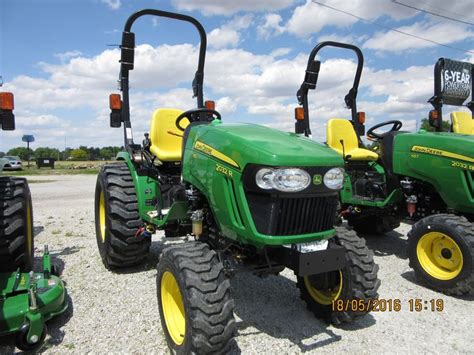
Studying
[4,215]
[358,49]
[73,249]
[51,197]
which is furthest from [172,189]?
[51,197]

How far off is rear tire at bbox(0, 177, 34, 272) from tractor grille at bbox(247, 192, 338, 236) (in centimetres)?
243

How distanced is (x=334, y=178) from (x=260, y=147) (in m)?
0.55

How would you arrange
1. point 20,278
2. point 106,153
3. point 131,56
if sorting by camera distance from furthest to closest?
point 106,153, point 131,56, point 20,278

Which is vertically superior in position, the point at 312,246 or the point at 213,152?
the point at 213,152

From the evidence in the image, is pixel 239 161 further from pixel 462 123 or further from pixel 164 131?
pixel 462 123

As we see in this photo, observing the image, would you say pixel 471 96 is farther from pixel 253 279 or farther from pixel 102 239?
pixel 102 239

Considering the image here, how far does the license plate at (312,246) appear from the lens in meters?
2.74

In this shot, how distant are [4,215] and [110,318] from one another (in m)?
1.43

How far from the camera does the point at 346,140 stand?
6.48m

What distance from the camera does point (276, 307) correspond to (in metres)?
3.61

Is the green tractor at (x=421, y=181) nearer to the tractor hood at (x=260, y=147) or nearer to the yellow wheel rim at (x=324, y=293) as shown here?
the yellow wheel rim at (x=324, y=293)

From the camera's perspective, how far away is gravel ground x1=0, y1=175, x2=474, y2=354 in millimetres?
2939

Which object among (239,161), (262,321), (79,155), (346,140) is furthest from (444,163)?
(79,155)

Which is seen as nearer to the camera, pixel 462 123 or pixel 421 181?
pixel 421 181
